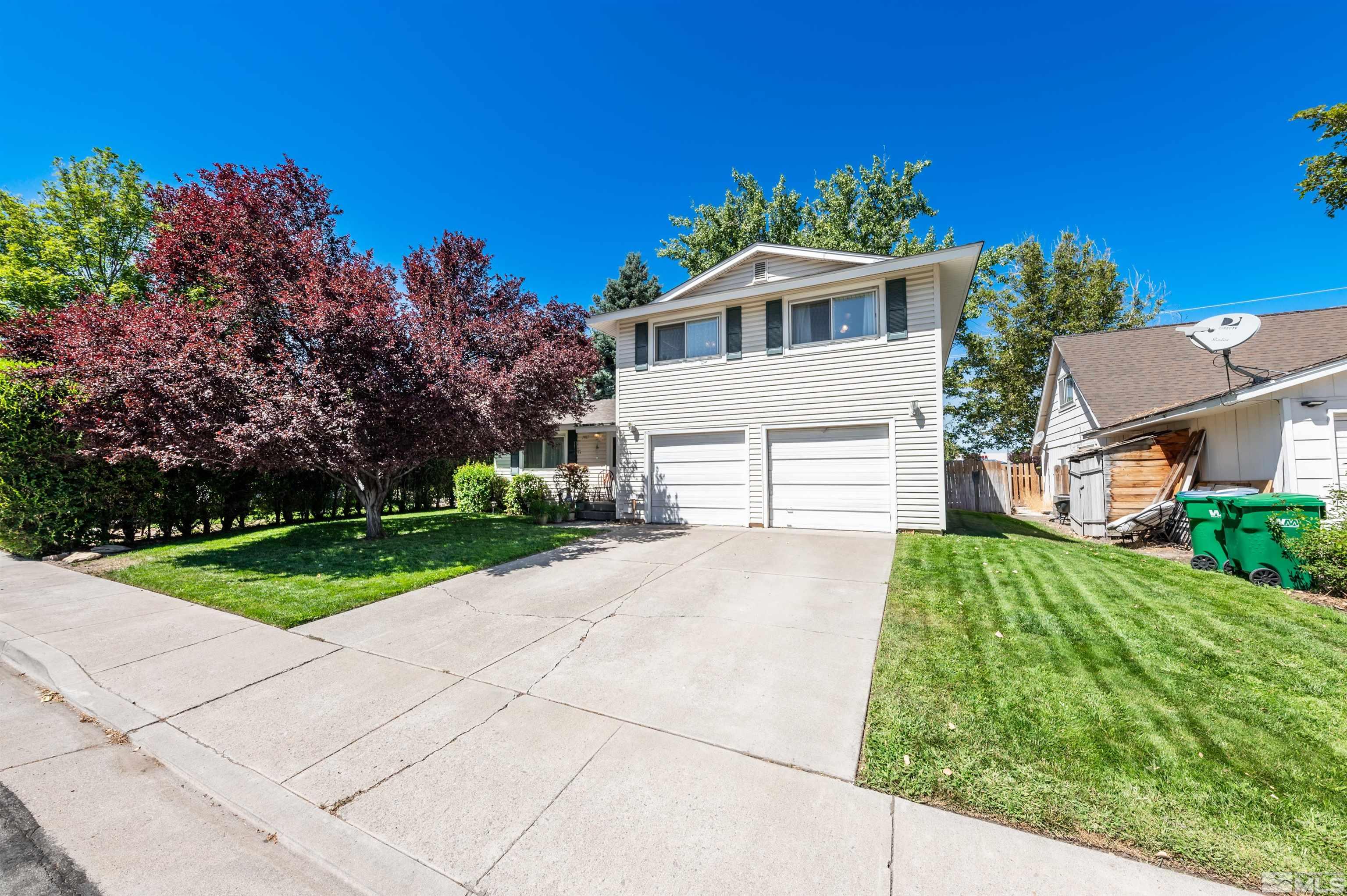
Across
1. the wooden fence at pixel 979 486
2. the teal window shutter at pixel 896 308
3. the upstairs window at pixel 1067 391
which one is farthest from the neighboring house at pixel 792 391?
the wooden fence at pixel 979 486

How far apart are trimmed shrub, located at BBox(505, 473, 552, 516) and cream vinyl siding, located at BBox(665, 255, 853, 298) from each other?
6.58 meters

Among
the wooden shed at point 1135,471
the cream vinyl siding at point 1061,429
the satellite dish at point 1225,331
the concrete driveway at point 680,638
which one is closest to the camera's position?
the concrete driveway at point 680,638

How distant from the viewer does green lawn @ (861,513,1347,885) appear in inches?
79.7

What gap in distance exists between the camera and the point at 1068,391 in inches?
529

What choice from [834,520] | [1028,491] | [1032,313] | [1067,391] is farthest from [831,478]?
[1032,313]

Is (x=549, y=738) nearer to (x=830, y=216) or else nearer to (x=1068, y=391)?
(x=1068, y=391)

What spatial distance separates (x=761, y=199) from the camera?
2275 centimetres

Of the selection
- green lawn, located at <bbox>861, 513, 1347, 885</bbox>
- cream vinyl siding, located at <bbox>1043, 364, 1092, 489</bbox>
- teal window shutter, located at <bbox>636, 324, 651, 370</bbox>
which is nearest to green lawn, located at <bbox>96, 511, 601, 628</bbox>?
teal window shutter, located at <bbox>636, 324, 651, 370</bbox>

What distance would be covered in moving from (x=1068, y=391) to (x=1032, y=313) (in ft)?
33.1

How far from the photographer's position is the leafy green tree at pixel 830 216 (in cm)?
2198

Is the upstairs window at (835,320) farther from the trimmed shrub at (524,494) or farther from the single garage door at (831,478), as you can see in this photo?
the trimmed shrub at (524,494)

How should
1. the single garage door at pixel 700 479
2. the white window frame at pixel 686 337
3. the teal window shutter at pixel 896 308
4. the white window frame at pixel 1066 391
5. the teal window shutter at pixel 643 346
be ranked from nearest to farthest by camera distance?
the teal window shutter at pixel 896 308
the single garage door at pixel 700 479
the white window frame at pixel 686 337
the teal window shutter at pixel 643 346
the white window frame at pixel 1066 391

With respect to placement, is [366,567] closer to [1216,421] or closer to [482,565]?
[482,565]

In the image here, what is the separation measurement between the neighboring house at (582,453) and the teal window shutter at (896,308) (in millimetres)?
7518
